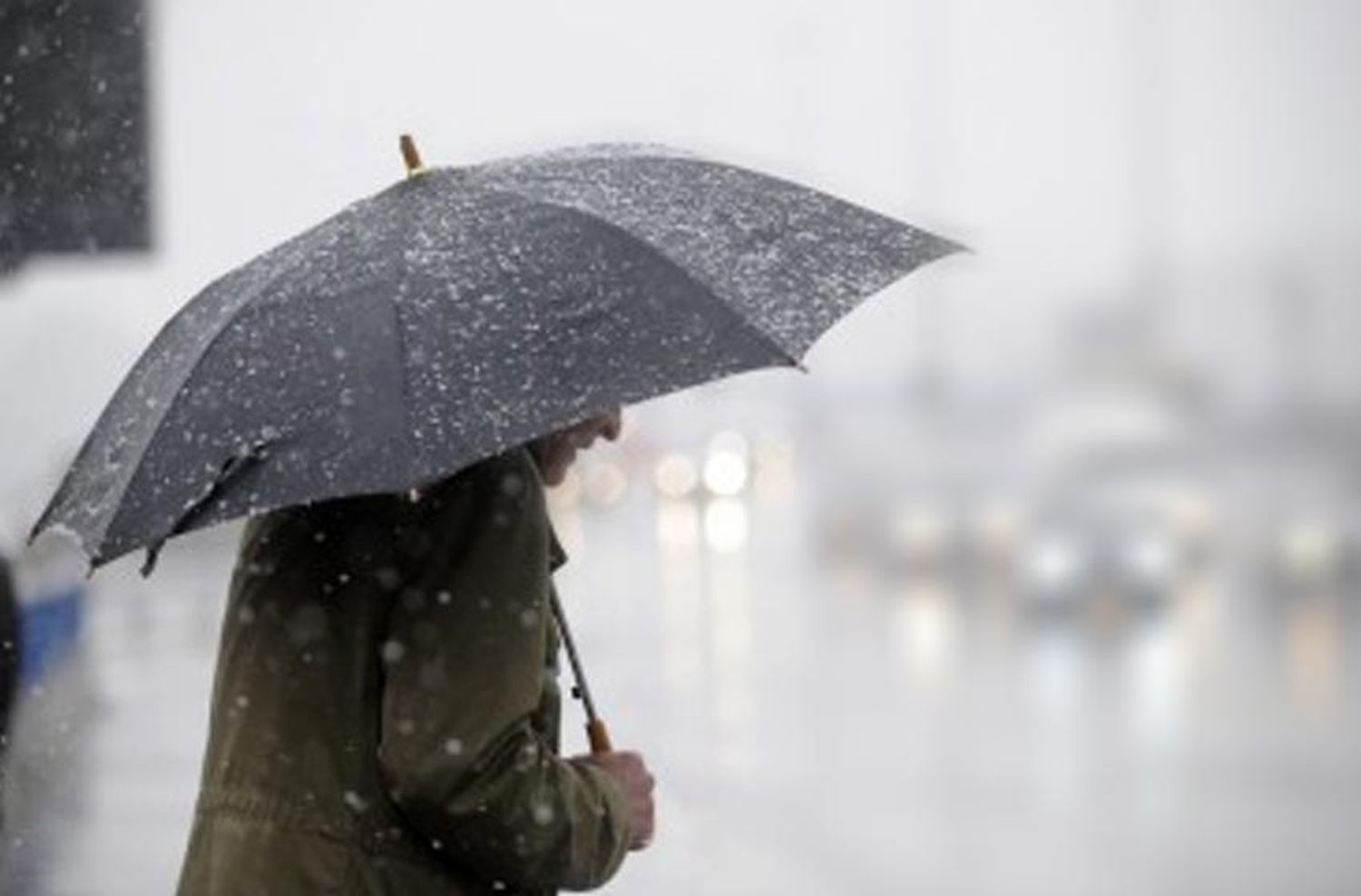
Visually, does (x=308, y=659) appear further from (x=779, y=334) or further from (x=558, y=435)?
(x=779, y=334)

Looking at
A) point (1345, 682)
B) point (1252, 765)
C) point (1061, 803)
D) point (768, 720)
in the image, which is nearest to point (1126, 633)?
point (1345, 682)

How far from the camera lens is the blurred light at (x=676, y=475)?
5503cm

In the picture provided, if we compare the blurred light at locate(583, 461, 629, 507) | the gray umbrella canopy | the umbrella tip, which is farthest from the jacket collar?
the blurred light at locate(583, 461, 629, 507)

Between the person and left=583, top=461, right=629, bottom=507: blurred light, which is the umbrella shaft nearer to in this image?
the person

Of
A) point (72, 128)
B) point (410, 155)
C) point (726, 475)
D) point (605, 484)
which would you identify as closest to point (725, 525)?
point (605, 484)

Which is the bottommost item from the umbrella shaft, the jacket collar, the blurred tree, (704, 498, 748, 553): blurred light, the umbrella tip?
(704, 498, 748, 553): blurred light

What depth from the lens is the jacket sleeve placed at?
8.95 ft

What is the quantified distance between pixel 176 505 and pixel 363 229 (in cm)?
45

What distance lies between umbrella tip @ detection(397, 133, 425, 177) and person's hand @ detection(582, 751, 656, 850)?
768 millimetres

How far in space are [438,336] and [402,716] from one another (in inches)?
18.5

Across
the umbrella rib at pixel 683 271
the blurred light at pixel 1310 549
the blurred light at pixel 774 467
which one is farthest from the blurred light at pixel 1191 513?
the blurred light at pixel 774 467

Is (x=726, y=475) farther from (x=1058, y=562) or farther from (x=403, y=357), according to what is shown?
(x=403, y=357)

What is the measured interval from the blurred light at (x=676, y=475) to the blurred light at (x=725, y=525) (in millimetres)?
873

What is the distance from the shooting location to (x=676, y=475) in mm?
55656
